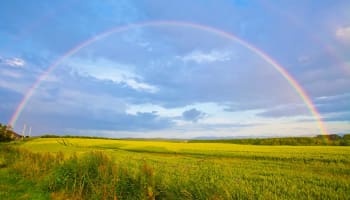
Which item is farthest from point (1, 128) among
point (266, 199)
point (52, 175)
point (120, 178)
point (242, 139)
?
point (266, 199)

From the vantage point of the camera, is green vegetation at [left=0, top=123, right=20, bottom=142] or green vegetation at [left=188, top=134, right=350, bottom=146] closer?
green vegetation at [left=188, top=134, right=350, bottom=146]

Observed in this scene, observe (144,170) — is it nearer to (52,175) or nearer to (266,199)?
(266,199)

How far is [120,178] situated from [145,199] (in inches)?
83.4

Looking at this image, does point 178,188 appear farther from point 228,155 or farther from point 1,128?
point 1,128

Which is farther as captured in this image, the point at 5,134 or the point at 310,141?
the point at 5,134

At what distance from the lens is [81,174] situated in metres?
11.1

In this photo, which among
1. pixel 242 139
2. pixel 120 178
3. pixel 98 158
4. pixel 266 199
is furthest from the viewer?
pixel 242 139

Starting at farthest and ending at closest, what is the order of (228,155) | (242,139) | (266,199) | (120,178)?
(242,139), (228,155), (120,178), (266,199)

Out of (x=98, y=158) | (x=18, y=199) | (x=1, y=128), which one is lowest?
(x=18, y=199)

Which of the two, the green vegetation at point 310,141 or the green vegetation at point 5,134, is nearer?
the green vegetation at point 310,141

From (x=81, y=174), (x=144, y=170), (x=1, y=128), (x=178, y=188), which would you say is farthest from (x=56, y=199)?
(x=1, y=128)

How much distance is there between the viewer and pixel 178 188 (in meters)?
7.83

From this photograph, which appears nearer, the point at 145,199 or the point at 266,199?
the point at 266,199

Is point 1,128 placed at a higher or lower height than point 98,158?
higher
